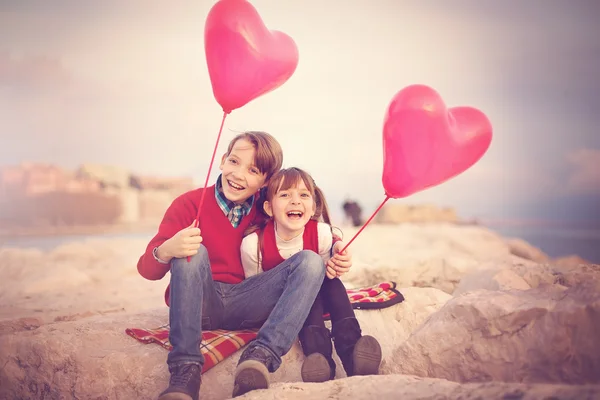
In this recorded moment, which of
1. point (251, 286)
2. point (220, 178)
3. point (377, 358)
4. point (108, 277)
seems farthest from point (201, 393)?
point (108, 277)

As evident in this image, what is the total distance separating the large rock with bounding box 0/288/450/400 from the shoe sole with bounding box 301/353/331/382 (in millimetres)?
193

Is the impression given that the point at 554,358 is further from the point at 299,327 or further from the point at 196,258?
the point at 196,258

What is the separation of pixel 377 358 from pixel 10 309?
3.10 meters

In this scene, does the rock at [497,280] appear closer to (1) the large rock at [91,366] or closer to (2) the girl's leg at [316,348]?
(1) the large rock at [91,366]

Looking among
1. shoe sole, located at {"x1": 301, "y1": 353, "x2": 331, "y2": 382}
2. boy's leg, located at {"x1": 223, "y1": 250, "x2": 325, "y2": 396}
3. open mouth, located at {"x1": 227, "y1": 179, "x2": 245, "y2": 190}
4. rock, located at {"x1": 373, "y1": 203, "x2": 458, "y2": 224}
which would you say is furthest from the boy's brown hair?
rock, located at {"x1": 373, "y1": 203, "x2": 458, "y2": 224}

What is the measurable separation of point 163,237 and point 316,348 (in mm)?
752

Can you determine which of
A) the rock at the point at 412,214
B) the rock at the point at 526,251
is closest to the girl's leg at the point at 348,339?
the rock at the point at 526,251

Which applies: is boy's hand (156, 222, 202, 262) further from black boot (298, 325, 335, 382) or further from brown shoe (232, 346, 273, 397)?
black boot (298, 325, 335, 382)

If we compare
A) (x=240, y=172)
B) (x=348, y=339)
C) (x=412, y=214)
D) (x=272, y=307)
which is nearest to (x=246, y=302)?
(x=272, y=307)

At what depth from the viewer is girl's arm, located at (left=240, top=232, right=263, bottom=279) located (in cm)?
210

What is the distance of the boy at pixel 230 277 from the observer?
174cm

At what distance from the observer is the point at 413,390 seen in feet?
4.63

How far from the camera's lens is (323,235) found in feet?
7.06

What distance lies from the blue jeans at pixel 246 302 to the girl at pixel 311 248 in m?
0.11
